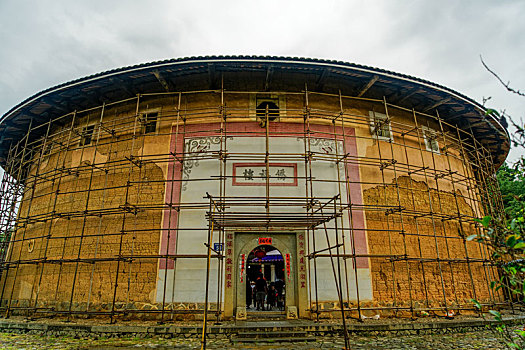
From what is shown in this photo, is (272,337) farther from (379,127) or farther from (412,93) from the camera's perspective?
(412,93)

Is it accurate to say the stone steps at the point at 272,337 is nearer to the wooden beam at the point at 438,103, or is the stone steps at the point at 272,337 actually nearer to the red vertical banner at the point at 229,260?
the red vertical banner at the point at 229,260

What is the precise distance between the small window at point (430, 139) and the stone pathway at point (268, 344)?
6.48 m

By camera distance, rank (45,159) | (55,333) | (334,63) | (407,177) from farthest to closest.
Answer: (45,159) < (407,177) < (334,63) < (55,333)

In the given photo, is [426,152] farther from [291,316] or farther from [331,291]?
[291,316]

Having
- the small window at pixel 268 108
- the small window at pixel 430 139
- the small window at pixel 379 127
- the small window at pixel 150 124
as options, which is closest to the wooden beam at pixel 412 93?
the small window at pixel 379 127

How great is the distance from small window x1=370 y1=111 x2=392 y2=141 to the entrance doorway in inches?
201

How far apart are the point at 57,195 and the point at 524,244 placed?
42.0 feet

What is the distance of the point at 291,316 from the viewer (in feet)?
29.5

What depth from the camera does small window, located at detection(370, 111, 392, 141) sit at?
1100cm

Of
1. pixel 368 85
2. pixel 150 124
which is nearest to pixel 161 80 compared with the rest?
pixel 150 124

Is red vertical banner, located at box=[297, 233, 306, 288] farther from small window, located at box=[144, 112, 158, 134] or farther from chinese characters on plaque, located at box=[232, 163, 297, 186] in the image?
small window, located at box=[144, 112, 158, 134]

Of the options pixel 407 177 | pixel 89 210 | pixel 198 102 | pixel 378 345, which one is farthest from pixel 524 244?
pixel 89 210

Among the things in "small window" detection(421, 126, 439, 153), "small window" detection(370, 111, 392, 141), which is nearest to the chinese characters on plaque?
"small window" detection(370, 111, 392, 141)

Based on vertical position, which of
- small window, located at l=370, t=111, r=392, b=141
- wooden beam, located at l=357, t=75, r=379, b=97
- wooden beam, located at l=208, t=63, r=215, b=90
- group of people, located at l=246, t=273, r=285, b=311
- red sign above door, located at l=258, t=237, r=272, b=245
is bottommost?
group of people, located at l=246, t=273, r=285, b=311
